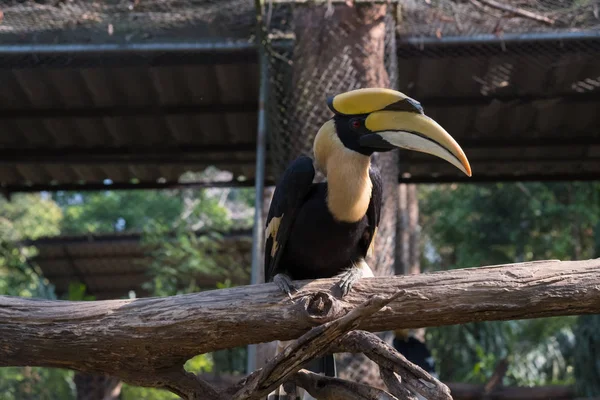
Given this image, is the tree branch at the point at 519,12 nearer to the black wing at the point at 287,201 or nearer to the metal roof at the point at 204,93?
the metal roof at the point at 204,93

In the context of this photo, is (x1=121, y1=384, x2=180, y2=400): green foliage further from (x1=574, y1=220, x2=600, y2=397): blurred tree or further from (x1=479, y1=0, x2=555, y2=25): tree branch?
(x1=479, y1=0, x2=555, y2=25): tree branch

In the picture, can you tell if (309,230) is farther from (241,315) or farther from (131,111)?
(131,111)

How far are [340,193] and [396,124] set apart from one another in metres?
0.40

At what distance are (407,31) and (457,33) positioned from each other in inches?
12.4

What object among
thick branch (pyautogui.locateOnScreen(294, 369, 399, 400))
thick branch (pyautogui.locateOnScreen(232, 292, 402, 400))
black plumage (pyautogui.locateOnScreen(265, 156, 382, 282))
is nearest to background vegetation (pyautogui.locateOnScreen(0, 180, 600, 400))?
black plumage (pyautogui.locateOnScreen(265, 156, 382, 282))

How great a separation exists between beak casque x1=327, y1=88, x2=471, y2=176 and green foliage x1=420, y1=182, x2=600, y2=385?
5937 millimetres

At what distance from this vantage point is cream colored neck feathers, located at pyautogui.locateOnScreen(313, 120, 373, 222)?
9.85ft

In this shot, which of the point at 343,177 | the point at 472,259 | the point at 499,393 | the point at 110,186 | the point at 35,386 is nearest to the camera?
the point at 343,177

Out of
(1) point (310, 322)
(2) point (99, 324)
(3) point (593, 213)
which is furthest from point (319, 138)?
(3) point (593, 213)

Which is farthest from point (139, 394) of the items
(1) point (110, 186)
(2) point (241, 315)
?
(2) point (241, 315)

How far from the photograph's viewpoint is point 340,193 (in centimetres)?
304

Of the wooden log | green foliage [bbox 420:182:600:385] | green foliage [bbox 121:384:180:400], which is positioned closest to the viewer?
the wooden log

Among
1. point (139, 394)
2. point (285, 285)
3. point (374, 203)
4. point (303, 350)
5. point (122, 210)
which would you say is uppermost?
point (374, 203)

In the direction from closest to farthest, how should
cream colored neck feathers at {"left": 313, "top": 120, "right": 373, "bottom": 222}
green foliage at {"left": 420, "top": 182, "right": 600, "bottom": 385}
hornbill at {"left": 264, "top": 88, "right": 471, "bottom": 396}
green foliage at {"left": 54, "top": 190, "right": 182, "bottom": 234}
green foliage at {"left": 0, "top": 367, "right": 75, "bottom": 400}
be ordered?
hornbill at {"left": 264, "top": 88, "right": 471, "bottom": 396} → cream colored neck feathers at {"left": 313, "top": 120, "right": 373, "bottom": 222} → green foliage at {"left": 0, "top": 367, "right": 75, "bottom": 400} → green foliage at {"left": 420, "top": 182, "right": 600, "bottom": 385} → green foliage at {"left": 54, "top": 190, "right": 182, "bottom": 234}
